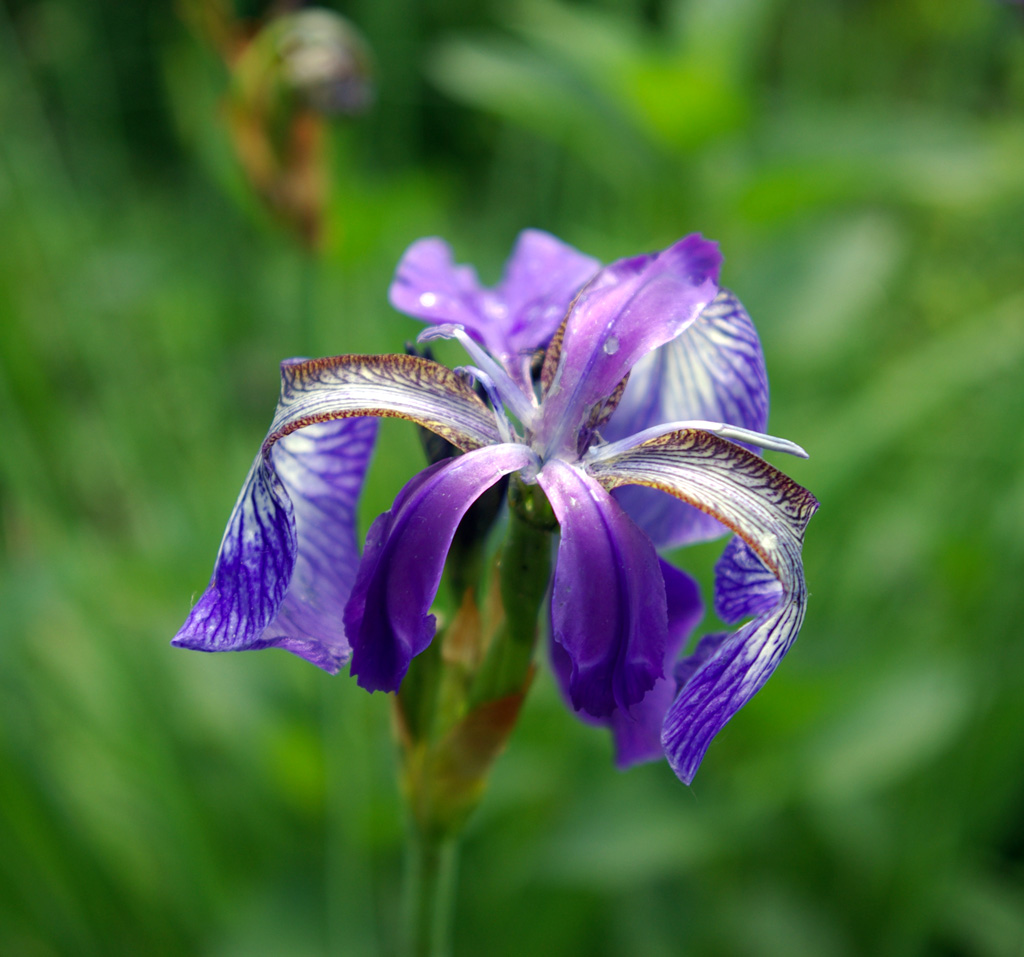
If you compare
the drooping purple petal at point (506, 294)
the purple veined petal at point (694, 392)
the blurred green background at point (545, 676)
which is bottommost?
the blurred green background at point (545, 676)

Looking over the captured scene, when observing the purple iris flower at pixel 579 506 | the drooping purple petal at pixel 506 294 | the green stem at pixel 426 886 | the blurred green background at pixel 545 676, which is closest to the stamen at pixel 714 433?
the purple iris flower at pixel 579 506

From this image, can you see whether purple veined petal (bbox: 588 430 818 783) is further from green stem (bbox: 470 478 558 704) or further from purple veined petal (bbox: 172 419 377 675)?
purple veined petal (bbox: 172 419 377 675)

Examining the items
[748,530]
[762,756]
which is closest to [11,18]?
[762,756]

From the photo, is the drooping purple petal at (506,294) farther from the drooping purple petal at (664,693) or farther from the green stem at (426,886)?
the green stem at (426,886)

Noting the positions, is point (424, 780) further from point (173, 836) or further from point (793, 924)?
point (793, 924)

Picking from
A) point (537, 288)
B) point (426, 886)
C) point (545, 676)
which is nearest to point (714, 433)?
point (537, 288)

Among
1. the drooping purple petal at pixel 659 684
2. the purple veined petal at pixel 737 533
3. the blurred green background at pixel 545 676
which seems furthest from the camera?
the blurred green background at pixel 545 676
